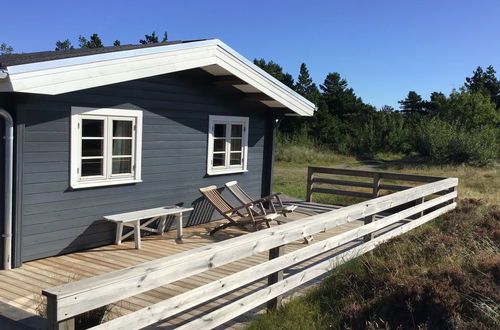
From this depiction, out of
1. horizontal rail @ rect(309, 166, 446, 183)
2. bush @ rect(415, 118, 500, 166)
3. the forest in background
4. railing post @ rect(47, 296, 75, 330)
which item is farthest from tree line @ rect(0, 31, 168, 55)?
railing post @ rect(47, 296, 75, 330)

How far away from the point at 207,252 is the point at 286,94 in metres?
6.22

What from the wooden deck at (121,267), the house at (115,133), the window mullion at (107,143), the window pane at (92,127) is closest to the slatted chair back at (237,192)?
the house at (115,133)

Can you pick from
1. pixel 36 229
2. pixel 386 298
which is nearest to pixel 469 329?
pixel 386 298

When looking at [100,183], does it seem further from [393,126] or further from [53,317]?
[393,126]

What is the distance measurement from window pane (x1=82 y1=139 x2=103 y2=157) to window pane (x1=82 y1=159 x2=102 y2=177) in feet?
0.29

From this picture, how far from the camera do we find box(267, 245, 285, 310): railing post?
4113 mm

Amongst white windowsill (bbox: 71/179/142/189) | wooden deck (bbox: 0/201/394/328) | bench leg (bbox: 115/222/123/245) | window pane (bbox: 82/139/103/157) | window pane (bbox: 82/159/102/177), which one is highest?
window pane (bbox: 82/139/103/157)

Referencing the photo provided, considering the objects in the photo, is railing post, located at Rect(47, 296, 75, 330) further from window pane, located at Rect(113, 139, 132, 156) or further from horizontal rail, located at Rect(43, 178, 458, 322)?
window pane, located at Rect(113, 139, 132, 156)

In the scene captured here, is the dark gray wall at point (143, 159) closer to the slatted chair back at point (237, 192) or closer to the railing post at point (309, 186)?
the slatted chair back at point (237, 192)

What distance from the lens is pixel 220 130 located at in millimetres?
8891

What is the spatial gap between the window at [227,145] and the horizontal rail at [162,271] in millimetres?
4212

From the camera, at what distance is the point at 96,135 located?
658 cm

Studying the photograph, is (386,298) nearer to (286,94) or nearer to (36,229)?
(36,229)

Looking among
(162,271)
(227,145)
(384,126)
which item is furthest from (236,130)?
(384,126)
